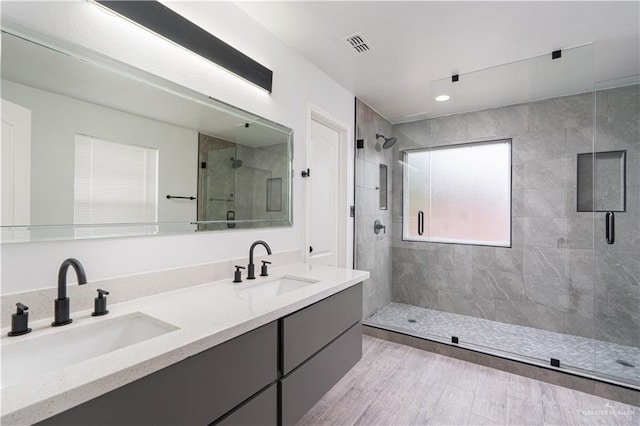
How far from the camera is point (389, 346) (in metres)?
2.82

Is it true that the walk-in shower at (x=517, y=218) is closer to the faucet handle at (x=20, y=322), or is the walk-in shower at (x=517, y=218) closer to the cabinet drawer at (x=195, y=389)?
the cabinet drawer at (x=195, y=389)

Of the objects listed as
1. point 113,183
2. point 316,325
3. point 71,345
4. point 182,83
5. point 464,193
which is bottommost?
point 316,325

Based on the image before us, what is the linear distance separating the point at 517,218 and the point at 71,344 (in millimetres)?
3578

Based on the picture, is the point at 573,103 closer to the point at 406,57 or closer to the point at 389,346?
the point at 406,57

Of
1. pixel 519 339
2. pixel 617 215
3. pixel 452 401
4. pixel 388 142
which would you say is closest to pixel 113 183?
pixel 452 401

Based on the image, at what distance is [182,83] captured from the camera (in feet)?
4.76

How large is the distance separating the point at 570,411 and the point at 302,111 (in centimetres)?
279

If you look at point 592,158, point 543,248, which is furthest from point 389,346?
point 592,158

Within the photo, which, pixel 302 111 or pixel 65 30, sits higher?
pixel 302 111

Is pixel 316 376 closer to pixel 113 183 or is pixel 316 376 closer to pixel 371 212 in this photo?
pixel 113 183

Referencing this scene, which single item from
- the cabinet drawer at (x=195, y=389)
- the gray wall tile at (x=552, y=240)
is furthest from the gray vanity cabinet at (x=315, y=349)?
the gray wall tile at (x=552, y=240)

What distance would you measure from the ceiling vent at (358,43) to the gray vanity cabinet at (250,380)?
1753 millimetres

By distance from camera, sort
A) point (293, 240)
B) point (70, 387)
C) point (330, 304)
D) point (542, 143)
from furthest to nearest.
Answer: point (542, 143) → point (293, 240) → point (330, 304) → point (70, 387)

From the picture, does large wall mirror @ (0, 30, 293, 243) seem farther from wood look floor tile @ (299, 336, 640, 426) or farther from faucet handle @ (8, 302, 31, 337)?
wood look floor tile @ (299, 336, 640, 426)
